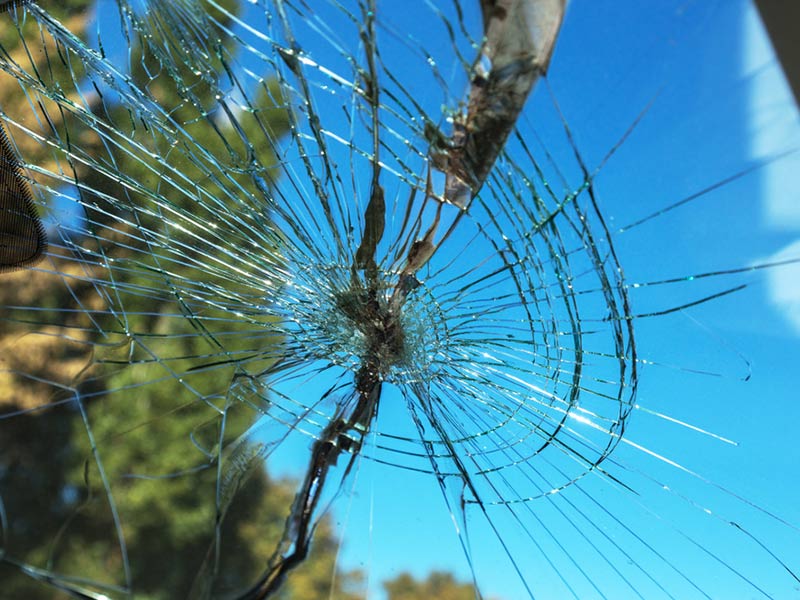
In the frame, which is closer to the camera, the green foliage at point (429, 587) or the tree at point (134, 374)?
the tree at point (134, 374)

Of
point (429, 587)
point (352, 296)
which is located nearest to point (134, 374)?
point (352, 296)

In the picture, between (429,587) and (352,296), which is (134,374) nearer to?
(352,296)

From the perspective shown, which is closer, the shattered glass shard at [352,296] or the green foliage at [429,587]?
the shattered glass shard at [352,296]

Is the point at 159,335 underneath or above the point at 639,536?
underneath

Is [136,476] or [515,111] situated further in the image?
[136,476]

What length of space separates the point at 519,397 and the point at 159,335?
0.67 metres

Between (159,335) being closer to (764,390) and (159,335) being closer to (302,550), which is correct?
(302,550)

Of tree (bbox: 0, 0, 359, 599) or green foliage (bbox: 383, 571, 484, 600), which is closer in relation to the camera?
tree (bbox: 0, 0, 359, 599)

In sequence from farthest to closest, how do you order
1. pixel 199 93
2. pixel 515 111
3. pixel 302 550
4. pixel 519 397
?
pixel 519 397 < pixel 199 93 < pixel 302 550 < pixel 515 111

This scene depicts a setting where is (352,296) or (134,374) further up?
(352,296)

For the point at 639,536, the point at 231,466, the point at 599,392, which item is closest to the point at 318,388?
the point at 231,466

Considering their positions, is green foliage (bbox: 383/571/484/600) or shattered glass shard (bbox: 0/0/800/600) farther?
green foliage (bbox: 383/571/484/600)

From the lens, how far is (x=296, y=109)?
904mm

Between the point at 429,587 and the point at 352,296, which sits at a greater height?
the point at 352,296
